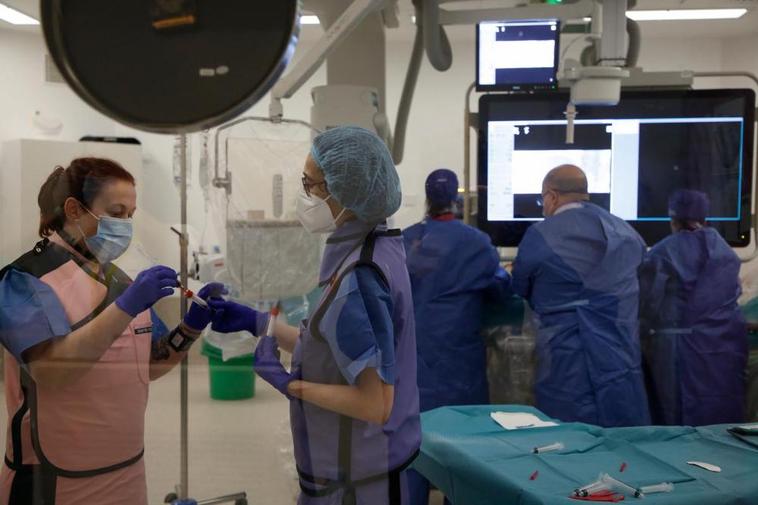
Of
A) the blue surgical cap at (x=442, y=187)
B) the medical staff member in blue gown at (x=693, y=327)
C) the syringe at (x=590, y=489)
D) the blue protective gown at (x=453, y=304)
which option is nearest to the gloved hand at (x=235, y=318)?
the syringe at (x=590, y=489)

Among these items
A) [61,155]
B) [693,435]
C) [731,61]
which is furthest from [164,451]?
[731,61]

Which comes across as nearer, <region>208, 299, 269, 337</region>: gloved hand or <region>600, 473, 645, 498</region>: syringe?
<region>208, 299, 269, 337</region>: gloved hand

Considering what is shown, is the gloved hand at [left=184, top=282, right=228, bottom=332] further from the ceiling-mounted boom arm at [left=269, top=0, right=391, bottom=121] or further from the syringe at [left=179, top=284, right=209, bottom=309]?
the ceiling-mounted boom arm at [left=269, top=0, right=391, bottom=121]

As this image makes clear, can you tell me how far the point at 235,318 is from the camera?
0.94 metres

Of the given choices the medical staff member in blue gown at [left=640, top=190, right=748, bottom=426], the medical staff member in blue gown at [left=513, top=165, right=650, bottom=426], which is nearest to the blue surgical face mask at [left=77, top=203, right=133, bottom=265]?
the medical staff member in blue gown at [left=513, top=165, right=650, bottom=426]

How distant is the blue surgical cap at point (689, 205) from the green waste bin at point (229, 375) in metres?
1.51

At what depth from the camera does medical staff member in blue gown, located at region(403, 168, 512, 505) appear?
205 centimetres

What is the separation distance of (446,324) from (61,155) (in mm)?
1401

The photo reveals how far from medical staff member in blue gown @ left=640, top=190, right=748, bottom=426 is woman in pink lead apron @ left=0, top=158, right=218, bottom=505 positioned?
1.67 m

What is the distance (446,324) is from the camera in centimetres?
212

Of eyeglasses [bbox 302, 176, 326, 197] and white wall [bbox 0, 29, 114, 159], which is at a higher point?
white wall [bbox 0, 29, 114, 159]

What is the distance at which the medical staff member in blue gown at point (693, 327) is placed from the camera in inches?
85.3

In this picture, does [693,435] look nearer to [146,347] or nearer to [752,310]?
[752,310]

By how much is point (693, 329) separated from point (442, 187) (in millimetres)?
992
